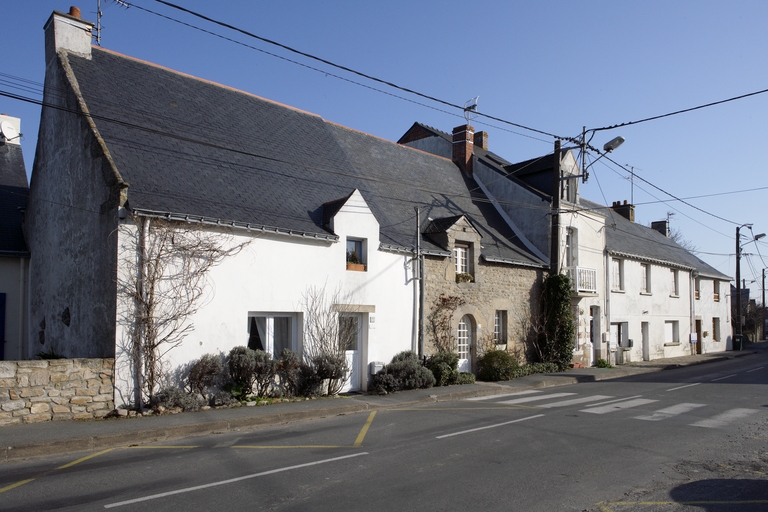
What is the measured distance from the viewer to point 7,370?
952 cm

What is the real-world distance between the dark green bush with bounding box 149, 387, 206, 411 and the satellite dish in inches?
538

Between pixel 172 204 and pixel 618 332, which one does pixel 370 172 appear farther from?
pixel 618 332

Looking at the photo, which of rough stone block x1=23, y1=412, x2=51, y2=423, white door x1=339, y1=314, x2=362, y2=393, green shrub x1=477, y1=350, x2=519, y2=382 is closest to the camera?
rough stone block x1=23, y1=412, x2=51, y2=423

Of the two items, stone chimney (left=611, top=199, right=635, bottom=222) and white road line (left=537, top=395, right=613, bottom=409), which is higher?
stone chimney (left=611, top=199, right=635, bottom=222)

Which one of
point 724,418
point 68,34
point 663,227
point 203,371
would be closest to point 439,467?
point 203,371

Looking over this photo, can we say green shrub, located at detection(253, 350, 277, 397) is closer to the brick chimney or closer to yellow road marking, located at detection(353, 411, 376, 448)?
yellow road marking, located at detection(353, 411, 376, 448)

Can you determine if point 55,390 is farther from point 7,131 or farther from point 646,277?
point 646,277

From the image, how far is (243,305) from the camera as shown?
1262cm

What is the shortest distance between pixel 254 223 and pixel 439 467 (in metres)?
7.33

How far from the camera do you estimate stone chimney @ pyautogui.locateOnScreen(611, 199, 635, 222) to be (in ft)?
116

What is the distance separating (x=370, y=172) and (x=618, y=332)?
1495 centimetres

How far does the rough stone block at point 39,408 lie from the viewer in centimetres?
976

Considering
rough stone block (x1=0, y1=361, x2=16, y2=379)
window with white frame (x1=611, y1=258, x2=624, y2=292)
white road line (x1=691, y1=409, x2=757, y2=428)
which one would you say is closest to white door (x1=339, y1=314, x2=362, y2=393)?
rough stone block (x1=0, y1=361, x2=16, y2=379)

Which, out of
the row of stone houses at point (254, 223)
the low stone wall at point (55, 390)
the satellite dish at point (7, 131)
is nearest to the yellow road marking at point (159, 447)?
the low stone wall at point (55, 390)
